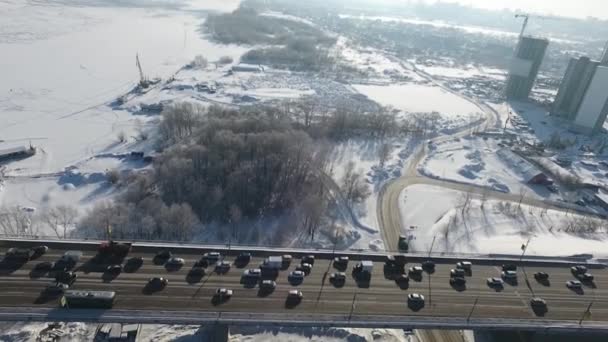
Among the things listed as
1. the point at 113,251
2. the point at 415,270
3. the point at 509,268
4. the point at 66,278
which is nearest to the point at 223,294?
the point at 113,251

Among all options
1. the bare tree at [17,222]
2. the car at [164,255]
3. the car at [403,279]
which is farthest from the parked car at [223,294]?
the bare tree at [17,222]

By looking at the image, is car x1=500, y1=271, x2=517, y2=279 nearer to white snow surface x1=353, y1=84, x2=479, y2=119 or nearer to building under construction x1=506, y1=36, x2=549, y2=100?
white snow surface x1=353, y1=84, x2=479, y2=119

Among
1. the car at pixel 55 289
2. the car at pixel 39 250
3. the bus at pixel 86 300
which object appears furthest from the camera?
the car at pixel 39 250

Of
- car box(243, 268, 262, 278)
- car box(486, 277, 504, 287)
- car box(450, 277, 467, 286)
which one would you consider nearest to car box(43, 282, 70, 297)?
car box(243, 268, 262, 278)

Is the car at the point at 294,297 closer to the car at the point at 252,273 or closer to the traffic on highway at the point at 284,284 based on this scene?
the traffic on highway at the point at 284,284

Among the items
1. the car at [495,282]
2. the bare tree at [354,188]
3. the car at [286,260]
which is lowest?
the bare tree at [354,188]

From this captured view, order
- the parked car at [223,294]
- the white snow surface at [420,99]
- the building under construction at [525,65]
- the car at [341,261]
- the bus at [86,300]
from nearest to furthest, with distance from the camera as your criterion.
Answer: the bus at [86,300], the parked car at [223,294], the car at [341,261], the white snow surface at [420,99], the building under construction at [525,65]
